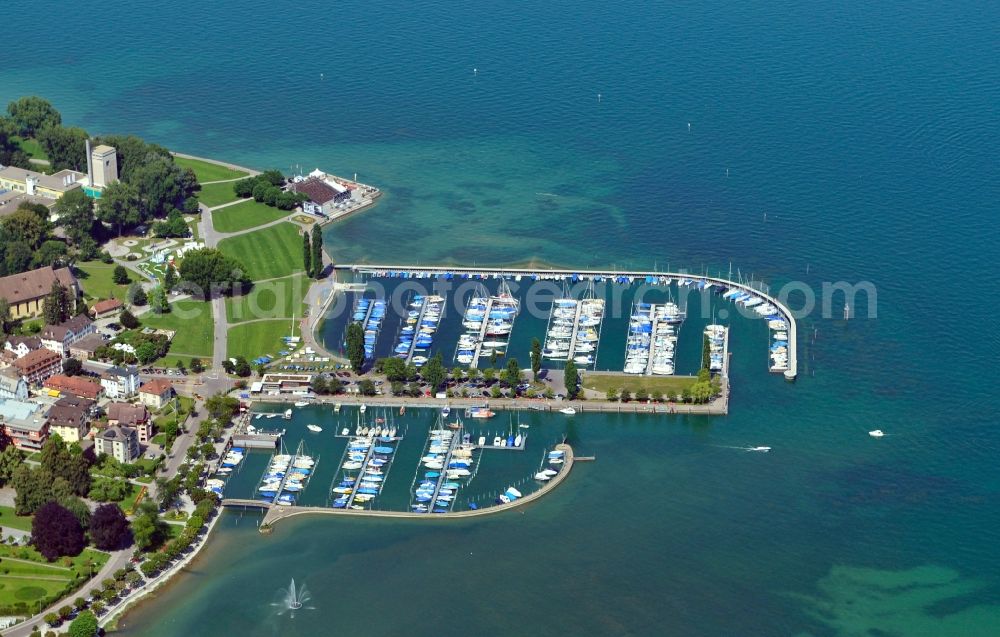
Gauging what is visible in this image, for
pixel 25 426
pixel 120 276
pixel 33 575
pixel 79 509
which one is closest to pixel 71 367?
pixel 25 426

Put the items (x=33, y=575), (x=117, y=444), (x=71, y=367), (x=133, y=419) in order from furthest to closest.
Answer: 1. (x=71, y=367)
2. (x=133, y=419)
3. (x=117, y=444)
4. (x=33, y=575)

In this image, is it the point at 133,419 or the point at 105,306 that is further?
A: the point at 105,306

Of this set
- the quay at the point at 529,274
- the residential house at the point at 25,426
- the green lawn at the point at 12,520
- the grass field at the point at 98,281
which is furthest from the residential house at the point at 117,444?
the quay at the point at 529,274

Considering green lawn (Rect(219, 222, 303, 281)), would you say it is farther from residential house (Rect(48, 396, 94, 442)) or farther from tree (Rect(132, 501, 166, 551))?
tree (Rect(132, 501, 166, 551))

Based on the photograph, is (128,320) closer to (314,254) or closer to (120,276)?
(120,276)

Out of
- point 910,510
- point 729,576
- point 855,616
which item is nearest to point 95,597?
point 729,576

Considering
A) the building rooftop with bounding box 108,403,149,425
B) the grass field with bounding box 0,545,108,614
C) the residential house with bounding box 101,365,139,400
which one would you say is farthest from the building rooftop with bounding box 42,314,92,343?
the grass field with bounding box 0,545,108,614

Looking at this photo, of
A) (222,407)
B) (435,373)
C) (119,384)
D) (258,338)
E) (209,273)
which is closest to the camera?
(222,407)

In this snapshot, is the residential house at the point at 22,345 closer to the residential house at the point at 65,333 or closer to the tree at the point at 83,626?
the residential house at the point at 65,333

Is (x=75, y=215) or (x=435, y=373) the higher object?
(x=75, y=215)
